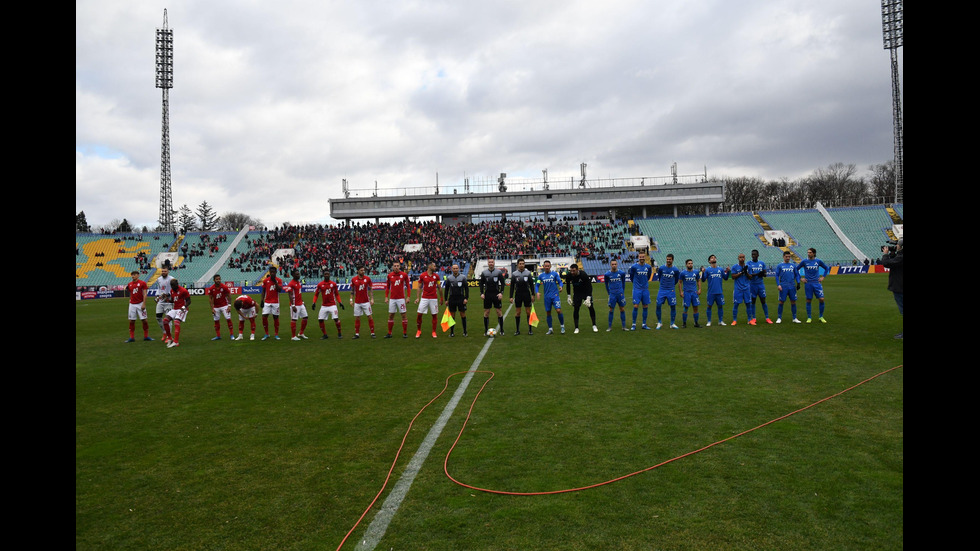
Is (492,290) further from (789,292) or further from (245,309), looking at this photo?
(789,292)

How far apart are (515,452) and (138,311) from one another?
14.4 meters

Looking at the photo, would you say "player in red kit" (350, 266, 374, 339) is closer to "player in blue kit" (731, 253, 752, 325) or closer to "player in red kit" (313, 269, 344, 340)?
"player in red kit" (313, 269, 344, 340)

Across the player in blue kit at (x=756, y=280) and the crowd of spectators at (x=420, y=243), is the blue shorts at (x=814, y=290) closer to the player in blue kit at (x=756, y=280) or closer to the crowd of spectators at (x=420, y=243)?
the player in blue kit at (x=756, y=280)

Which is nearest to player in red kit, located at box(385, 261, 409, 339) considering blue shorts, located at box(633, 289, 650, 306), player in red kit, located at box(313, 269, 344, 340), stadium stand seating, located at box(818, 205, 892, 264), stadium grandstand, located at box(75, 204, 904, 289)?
player in red kit, located at box(313, 269, 344, 340)

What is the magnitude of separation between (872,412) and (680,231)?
5700 centimetres

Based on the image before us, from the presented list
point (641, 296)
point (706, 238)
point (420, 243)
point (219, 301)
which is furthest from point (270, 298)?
point (706, 238)

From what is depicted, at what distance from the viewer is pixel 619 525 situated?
12.3ft

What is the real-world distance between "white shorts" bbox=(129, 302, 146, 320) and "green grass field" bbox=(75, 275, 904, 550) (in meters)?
5.68

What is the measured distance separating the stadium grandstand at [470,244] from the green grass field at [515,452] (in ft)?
133

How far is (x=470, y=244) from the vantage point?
58031 millimetres

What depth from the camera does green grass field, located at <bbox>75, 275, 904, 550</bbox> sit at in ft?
12.3

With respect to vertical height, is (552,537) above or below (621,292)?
below

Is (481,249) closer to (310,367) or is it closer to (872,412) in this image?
(310,367)
